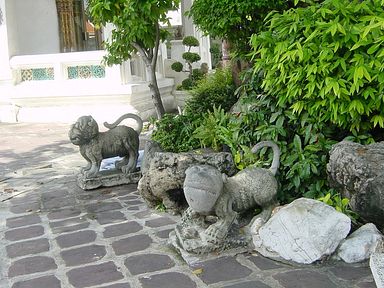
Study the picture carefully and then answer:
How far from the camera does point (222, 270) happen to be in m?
3.40

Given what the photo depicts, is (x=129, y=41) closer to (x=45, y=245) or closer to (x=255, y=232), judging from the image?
(x=45, y=245)

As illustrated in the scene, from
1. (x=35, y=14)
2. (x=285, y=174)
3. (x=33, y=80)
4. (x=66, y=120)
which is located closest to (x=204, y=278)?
(x=285, y=174)

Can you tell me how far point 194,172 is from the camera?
141 inches

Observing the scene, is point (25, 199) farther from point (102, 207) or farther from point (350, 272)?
point (350, 272)

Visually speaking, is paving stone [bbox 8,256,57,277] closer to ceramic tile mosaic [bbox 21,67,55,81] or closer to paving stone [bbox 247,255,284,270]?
paving stone [bbox 247,255,284,270]

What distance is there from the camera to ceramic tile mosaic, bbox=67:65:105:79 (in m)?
11.5

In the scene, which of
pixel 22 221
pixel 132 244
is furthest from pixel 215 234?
pixel 22 221

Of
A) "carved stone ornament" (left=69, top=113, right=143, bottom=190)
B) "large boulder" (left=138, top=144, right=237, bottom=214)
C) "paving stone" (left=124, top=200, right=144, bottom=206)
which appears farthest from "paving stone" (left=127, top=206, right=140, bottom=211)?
"carved stone ornament" (left=69, top=113, right=143, bottom=190)

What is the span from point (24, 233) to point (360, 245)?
2.76m

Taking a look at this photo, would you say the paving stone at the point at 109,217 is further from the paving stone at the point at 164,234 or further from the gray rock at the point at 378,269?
the gray rock at the point at 378,269

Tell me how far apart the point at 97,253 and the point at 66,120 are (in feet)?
26.8

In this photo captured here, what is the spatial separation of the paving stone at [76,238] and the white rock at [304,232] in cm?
144

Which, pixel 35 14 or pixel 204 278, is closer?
pixel 204 278

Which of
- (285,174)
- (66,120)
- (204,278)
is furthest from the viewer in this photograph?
(66,120)
